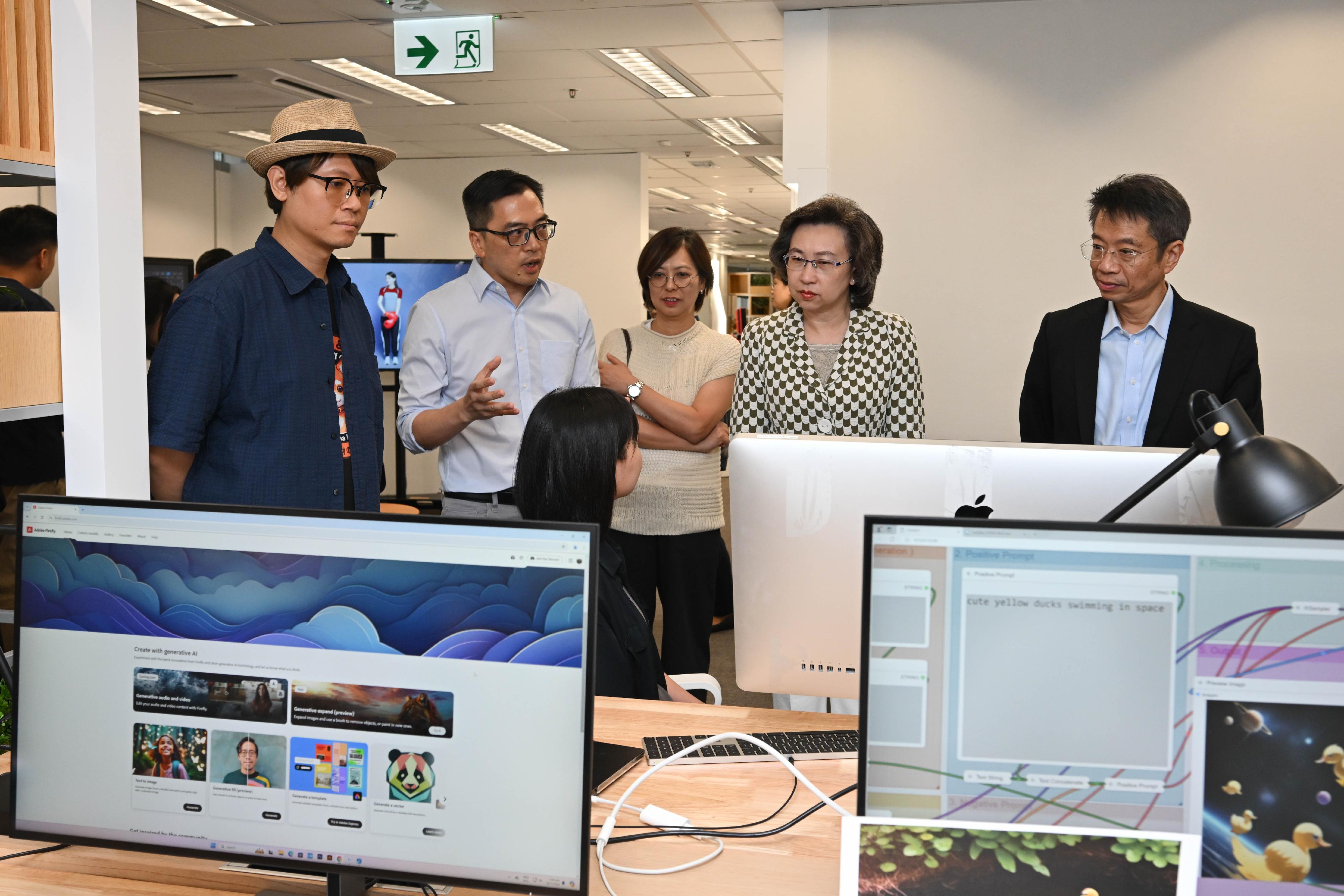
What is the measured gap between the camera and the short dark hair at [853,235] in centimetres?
260

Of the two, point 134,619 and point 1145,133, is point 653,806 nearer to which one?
point 134,619

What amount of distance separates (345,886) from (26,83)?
185cm

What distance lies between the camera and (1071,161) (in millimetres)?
4957

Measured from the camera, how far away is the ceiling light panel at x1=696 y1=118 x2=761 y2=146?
28.3 ft

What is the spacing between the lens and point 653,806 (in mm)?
1366

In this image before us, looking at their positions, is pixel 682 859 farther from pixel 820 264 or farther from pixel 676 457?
pixel 676 457

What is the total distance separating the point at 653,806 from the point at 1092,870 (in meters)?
0.59

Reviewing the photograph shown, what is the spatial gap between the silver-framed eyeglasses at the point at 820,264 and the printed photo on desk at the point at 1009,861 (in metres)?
1.79

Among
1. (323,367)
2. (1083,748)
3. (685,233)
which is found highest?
(685,233)

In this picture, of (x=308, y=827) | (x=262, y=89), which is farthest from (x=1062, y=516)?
(x=262, y=89)

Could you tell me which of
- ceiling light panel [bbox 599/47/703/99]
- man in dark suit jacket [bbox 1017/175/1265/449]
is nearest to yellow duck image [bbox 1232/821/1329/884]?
man in dark suit jacket [bbox 1017/175/1265/449]

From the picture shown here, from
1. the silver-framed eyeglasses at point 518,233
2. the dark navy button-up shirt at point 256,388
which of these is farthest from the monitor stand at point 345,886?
the silver-framed eyeglasses at point 518,233

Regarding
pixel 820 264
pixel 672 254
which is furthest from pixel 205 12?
pixel 820 264

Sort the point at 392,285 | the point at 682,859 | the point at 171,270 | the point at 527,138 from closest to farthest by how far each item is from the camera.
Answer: the point at 682,859 < the point at 392,285 < the point at 171,270 < the point at 527,138
